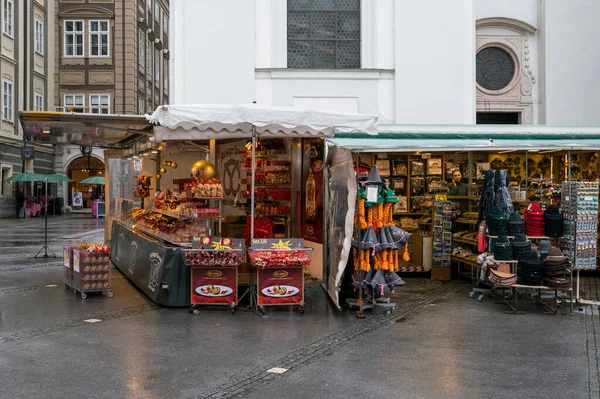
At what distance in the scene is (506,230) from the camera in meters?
9.91

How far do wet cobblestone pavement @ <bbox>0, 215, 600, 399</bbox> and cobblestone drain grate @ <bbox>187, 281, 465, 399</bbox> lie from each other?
0.06 ft

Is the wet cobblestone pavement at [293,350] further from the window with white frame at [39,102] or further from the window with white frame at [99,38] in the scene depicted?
the window with white frame at [99,38]

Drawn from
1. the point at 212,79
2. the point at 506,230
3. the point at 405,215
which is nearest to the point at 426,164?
Answer: the point at 405,215

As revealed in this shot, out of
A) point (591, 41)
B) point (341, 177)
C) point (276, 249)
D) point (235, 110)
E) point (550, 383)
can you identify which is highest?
point (591, 41)

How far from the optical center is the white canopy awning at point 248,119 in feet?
29.9

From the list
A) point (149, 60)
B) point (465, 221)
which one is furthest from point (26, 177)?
point (465, 221)

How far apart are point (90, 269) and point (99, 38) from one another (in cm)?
3431

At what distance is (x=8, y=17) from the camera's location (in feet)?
111

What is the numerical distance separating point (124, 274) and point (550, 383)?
29.0 feet

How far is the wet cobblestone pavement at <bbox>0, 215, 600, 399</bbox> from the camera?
230 inches

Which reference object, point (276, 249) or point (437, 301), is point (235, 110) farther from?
point (437, 301)

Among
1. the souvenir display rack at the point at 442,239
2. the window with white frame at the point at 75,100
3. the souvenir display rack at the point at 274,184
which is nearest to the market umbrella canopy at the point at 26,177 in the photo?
the window with white frame at the point at 75,100

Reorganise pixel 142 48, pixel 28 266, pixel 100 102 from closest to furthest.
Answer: pixel 28 266, pixel 100 102, pixel 142 48

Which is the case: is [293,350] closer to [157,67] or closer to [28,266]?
[28,266]
